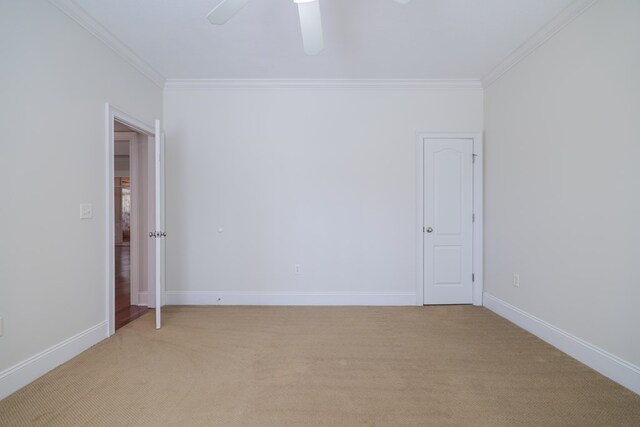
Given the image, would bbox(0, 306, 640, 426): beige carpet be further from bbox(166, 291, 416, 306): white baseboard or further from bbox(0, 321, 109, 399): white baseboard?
bbox(166, 291, 416, 306): white baseboard

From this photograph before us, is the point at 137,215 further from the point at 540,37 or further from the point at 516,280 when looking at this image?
the point at 540,37

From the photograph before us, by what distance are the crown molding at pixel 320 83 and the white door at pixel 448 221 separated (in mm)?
671

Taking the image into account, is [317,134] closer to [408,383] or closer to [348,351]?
[348,351]

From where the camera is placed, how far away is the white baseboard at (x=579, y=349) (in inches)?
72.8

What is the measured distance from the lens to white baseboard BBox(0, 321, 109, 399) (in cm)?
178

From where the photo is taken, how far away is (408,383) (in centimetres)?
192

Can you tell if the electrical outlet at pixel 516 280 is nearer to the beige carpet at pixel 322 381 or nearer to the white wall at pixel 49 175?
the beige carpet at pixel 322 381

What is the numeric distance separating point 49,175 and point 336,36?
256 centimetres

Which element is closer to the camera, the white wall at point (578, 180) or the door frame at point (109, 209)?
the white wall at point (578, 180)

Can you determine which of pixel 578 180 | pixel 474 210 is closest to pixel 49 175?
pixel 578 180

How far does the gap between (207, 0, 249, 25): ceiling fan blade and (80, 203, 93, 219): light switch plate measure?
71.6 inches

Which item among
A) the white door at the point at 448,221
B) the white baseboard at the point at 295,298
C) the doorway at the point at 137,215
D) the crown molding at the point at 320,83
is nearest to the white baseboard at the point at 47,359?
the doorway at the point at 137,215

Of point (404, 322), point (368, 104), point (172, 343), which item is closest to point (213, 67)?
point (368, 104)

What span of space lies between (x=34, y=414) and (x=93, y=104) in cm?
229
